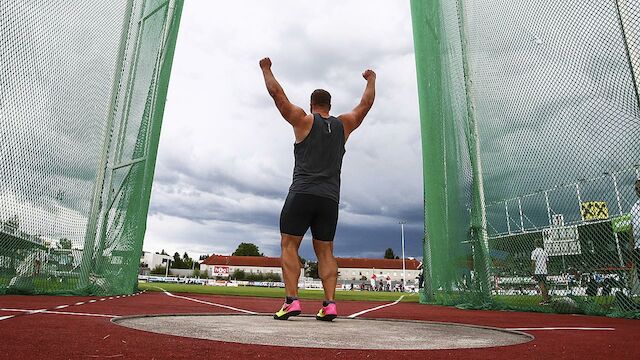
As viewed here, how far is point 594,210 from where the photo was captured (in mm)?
4270

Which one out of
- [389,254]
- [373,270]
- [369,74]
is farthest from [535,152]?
[389,254]

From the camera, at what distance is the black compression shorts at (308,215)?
3.11m

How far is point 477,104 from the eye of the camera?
228 inches

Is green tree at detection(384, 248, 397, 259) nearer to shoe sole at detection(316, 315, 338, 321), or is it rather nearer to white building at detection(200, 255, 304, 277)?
white building at detection(200, 255, 304, 277)

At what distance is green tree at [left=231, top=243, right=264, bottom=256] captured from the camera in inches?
3617

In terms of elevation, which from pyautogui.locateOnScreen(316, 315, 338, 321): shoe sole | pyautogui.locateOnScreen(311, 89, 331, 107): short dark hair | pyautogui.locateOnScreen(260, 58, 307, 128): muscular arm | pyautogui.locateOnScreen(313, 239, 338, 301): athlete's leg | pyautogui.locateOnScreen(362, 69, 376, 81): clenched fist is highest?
pyautogui.locateOnScreen(362, 69, 376, 81): clenched fist

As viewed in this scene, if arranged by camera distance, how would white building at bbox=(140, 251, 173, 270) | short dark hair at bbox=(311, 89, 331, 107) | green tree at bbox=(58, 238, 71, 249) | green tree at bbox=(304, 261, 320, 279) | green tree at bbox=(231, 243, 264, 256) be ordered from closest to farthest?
1. short dark hair at bbox=(311, 89, 331, 107)
2. green tree at bbox=(58, 238, 71, 249)
3. white building at bbox=(140, 251, 173, 270)
4. green tree at bbox=(304, 261, 320, 279)
5. green tree at bbox=(231, 243, 264, 256)

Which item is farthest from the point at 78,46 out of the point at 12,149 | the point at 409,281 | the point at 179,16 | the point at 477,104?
the point at 409,281

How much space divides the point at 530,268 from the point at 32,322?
4.70m

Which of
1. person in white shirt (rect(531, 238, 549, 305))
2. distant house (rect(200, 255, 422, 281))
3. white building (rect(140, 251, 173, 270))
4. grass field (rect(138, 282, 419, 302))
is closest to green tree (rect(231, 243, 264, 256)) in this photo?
distant house (rect(200, 255, 422, 281))

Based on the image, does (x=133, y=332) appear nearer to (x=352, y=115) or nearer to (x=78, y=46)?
(x=352, y=115)

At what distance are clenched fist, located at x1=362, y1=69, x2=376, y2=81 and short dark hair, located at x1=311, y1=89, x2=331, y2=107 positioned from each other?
0.38 metres

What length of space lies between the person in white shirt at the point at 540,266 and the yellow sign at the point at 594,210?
640mm

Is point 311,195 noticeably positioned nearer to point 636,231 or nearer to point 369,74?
point 369,74
